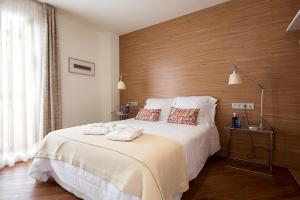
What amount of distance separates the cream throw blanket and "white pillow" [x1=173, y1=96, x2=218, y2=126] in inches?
48.1

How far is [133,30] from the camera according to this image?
13.3 ft

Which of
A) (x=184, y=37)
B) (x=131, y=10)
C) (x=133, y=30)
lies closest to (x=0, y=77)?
(x=131, y=10)

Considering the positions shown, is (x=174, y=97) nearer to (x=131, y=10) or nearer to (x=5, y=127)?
(x=131, y=10)

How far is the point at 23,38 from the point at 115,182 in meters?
2.75

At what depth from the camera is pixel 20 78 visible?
276 cm

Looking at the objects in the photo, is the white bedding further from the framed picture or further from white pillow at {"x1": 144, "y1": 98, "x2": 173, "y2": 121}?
the framed picture

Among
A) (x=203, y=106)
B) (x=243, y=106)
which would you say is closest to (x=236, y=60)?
(x=243, y=106)

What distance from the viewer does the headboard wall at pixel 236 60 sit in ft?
8.02

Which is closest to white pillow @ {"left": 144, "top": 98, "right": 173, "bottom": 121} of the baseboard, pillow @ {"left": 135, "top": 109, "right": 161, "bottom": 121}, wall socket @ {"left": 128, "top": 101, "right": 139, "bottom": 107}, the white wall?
pillow @ {"left": 135, "top": 109, "right": 161, "bottom": 121}

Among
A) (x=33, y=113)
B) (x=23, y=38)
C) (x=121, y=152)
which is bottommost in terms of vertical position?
(x=121, y=152)

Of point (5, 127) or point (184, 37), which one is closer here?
point (5, 127)

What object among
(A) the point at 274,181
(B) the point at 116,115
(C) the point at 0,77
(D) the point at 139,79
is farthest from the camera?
(B) the point at 116,115

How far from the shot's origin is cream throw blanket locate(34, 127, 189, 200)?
4.16 feet

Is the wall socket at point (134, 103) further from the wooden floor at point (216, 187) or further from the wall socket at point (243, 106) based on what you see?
the wooden floor at point (216, 187)
